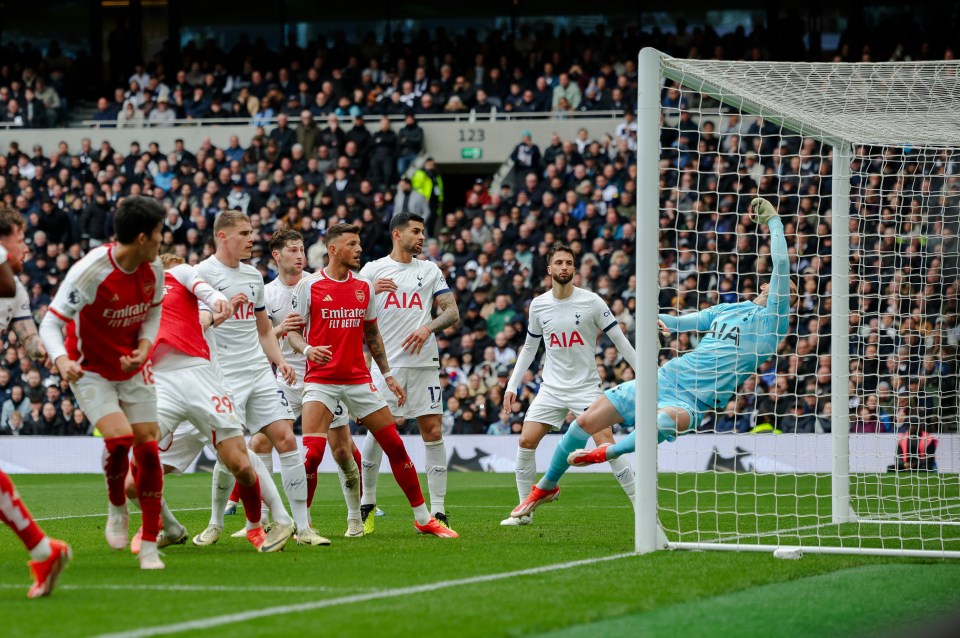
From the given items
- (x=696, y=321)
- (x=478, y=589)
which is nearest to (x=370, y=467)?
(x=696, y=321)

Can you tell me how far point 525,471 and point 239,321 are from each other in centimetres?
357

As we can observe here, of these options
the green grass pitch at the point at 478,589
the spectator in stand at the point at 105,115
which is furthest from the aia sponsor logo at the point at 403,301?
the spectator in stand at the point at 105,115

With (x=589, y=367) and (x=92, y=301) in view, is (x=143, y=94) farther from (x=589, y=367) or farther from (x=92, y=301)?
(x=92, y=301)

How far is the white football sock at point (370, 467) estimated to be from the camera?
35.9 feet

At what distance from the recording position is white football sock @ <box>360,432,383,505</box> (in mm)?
10938

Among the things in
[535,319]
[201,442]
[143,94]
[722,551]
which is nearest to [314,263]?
[143,94]

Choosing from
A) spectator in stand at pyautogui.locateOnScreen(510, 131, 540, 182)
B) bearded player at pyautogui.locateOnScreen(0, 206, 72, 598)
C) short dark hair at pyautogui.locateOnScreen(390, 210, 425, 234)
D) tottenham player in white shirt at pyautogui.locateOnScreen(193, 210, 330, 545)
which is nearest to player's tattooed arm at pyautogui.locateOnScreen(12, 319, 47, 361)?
bearded player at pyautogui.locateOnScreen(0, 206, 72, 598)

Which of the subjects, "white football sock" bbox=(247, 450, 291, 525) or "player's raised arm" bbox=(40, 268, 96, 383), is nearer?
"player's raised arm" bbox=(40, 268, 96, 383)

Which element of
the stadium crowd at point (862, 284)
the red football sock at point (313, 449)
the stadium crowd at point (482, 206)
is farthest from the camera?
the stadium crowd at point (482, 206)

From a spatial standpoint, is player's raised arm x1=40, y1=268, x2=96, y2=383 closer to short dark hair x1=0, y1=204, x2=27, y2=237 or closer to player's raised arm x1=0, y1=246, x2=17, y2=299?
player's raised arm x1=0, y1=246, x2=17, y2=299

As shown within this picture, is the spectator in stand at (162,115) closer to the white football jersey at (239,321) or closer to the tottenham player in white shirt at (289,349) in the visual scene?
the tottenham player in white shirt at (289,349)

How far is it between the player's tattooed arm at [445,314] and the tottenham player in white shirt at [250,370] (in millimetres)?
1901

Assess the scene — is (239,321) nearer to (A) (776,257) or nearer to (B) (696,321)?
(B) (696,321)

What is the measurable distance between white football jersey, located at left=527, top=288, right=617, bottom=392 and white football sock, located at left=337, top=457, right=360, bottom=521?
8.00 feet
